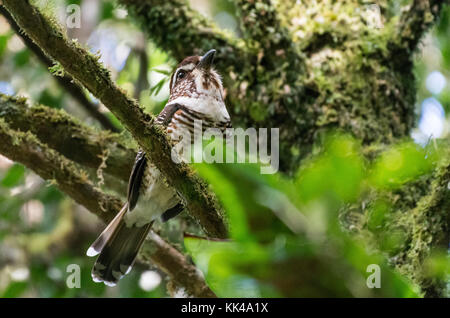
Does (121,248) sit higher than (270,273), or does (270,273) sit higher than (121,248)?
(121,248)

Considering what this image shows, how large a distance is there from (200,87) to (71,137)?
76 centimetres

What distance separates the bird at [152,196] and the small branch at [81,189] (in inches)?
4.2

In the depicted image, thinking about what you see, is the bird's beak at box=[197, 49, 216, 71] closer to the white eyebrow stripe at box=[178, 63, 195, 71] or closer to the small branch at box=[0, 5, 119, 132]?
the white eyebrow stripe at box=[178, 63, 195, 71]

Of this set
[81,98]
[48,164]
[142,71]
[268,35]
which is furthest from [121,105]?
[142,71]

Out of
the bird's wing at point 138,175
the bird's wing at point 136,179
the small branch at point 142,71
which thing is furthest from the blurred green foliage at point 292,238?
the small branch at point 142,71

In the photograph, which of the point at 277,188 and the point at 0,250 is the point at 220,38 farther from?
the point at 0,250

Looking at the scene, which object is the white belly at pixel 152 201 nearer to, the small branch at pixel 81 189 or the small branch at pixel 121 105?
the small branch at pixel 81 189

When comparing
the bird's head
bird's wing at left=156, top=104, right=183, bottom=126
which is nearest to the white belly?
bird's wing at left=156, top=104, right=183, bottom=126

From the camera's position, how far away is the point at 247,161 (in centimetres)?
62

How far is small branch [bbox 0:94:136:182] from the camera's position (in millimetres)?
2834

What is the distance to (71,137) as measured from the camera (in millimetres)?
2891

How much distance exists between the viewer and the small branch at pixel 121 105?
5.33 ft
